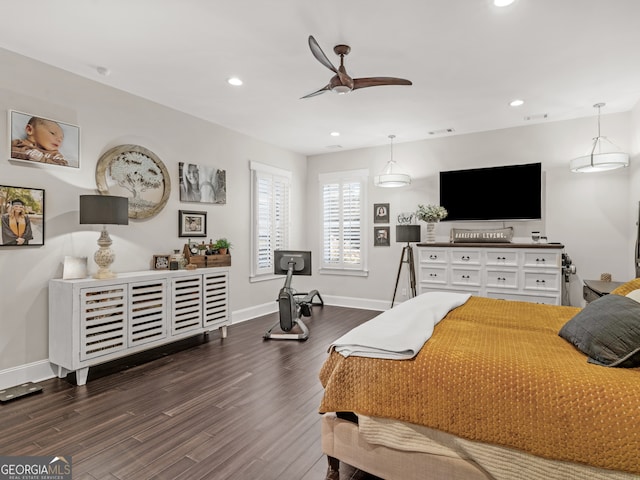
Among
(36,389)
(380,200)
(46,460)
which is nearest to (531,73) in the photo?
(380,200)

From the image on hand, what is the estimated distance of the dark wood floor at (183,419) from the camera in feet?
6.55

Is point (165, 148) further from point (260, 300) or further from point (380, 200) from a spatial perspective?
point (380, 200)

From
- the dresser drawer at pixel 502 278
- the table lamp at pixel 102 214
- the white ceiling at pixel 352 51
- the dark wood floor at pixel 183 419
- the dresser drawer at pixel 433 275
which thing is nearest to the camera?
the dark wood floor at pixel 183 419

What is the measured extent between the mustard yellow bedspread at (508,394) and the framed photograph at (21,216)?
2981mm

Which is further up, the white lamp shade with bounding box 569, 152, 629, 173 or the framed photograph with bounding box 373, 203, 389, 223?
the white lamp shade with bounding box 569, 152, 629, 173

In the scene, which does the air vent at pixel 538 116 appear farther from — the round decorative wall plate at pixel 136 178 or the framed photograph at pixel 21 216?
the framed photograph at pixel 21 216

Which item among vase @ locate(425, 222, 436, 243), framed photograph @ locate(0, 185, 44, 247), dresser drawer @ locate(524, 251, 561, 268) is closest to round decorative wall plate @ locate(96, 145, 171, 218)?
framed photograph @ locate(0, 185, 44, 247)

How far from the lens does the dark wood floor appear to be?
2.00 meters

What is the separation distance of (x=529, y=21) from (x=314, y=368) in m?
3.42

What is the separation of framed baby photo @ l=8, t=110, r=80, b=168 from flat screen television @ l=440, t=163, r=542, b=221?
492 cm

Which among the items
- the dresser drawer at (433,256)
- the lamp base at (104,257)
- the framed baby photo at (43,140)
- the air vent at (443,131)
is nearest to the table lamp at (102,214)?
the lamp base at (104,257)

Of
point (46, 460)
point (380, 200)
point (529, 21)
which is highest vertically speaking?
point (529, 21)

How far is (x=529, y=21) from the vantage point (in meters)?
2.65

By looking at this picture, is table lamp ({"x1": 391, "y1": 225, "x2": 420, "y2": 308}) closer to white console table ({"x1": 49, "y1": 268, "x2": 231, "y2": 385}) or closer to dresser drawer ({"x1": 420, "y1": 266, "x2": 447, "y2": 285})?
dresser drawer ({"x1": 420, "y1": 266, "x2": 447, "y2": 285})
